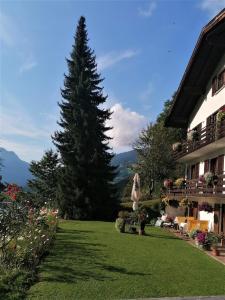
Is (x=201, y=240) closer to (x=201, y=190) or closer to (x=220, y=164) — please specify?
(x=201, y=190)

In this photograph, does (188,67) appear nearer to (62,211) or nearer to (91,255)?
(91,255)

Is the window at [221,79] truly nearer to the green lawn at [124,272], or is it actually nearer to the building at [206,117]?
the building at [206,117]

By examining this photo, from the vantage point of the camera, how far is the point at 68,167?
3603 centimetres

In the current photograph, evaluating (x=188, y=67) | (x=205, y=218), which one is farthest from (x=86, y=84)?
(x=205, y=218)

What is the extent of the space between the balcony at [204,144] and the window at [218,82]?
2.19m

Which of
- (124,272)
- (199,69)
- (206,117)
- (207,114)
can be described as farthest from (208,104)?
(124,272)

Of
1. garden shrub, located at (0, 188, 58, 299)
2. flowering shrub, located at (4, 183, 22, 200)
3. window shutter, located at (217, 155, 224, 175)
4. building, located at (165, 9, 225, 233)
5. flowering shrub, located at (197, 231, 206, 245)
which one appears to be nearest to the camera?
garden shrub, located at (0, 188, 58, 299)

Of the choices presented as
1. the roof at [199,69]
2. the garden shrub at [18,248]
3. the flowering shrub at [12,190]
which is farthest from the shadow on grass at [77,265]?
the roof at [199,69]

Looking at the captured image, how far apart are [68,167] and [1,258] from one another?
24796mm

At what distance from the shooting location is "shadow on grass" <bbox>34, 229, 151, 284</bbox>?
10.6 meters

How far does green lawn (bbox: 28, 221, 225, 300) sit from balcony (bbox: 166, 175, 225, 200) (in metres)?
4.15

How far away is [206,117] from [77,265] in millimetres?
16607

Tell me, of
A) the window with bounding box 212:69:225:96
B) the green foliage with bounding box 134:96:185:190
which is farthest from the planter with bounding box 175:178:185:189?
the green foliage with bounding box 134:96:185:190

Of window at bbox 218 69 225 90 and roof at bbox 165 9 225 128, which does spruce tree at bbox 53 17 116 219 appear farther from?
window at bbox 218 69 225 90
